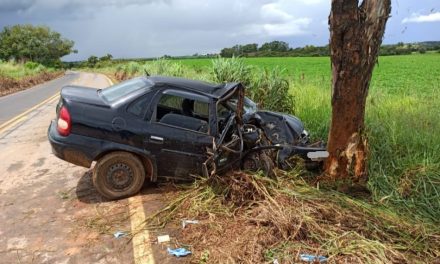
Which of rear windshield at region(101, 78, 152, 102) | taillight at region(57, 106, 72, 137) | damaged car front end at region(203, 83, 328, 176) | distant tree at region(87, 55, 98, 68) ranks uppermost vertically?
rear windshield at region(101, 78, 152, 102)

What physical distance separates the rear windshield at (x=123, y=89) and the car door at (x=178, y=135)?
442mm

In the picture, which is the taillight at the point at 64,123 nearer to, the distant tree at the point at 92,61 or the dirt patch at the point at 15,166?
the dirt patch at the point at 15,166

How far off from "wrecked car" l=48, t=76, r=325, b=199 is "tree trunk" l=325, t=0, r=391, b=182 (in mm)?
362

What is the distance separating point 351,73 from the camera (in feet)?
19.6

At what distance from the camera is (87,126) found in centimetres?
602

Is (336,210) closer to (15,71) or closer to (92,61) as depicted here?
(15,71)

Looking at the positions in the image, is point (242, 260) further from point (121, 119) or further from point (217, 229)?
point (121, 119)

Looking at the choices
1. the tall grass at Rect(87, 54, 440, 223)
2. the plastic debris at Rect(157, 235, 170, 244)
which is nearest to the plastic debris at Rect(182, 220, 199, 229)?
the plastic debris at Rect(157, 235, 170, 244)

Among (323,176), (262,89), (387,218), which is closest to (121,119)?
(323,176)

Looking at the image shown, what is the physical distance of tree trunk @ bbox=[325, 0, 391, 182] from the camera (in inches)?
229

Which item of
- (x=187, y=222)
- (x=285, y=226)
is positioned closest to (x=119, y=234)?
(x=187, y=222)

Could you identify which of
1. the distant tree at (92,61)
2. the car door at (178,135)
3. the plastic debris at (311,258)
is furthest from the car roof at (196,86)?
the distant tree at (92,61)

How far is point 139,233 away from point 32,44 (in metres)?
107

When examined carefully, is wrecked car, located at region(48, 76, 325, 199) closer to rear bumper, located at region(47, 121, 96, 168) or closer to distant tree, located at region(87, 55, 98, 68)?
rear bumper, located at region(47, 121, 96, 168)
